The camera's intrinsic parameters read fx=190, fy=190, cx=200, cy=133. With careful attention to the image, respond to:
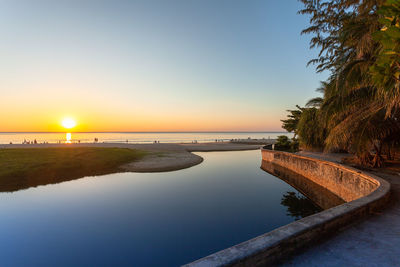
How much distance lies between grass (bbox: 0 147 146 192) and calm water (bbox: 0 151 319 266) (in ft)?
8.28

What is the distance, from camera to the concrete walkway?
9.77 ft

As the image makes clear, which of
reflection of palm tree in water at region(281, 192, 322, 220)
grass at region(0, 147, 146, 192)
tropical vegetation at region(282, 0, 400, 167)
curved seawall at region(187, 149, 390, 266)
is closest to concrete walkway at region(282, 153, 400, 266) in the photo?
curved seawall at region(187, 149, 390, 266)

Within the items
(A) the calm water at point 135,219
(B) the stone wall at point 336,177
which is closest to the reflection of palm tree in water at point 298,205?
(A) the calm water at point 135,219

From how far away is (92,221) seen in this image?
350 inches

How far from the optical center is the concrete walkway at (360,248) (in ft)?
9.77

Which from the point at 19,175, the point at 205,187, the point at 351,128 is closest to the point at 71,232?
the point at 205,187

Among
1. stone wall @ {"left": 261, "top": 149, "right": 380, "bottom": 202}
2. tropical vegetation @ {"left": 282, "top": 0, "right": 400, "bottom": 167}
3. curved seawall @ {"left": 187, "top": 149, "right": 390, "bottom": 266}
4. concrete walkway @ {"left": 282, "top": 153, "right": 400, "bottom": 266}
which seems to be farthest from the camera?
stone wall @ {"left": 261, "top": 149, "right": 380, "bottom": 202}

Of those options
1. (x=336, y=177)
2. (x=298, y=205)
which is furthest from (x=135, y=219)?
(x=336, y=177)

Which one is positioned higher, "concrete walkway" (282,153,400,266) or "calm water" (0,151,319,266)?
"concrete walkway" (282,153,400,266)

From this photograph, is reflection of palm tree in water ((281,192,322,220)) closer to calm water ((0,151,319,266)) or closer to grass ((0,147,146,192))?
calm water ((0,151,319,266))

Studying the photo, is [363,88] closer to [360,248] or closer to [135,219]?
[360,248]

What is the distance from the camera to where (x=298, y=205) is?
1138 centimetres

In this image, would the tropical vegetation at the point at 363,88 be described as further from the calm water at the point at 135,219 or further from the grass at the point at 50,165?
the grass at the point at 50,165

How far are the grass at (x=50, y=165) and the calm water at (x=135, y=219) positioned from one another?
99.3 inches
